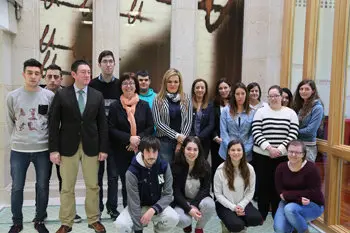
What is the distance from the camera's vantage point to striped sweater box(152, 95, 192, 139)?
3.25 meters

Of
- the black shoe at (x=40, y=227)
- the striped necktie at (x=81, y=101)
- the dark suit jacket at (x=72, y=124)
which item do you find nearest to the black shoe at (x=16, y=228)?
the black shoe at (x=40, y=227)

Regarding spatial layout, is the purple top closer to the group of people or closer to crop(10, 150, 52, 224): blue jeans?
the group of people

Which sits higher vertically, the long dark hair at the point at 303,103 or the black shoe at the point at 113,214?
the long dark hair at the point at 303,103

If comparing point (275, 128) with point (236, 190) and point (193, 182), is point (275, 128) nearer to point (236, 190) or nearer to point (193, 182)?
point (236, 190)

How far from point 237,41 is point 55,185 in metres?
2.89

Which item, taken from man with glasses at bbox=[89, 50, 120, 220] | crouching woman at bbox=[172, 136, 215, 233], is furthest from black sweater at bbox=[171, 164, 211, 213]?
man with glasses at bbox=[89, 50, 120, 220]

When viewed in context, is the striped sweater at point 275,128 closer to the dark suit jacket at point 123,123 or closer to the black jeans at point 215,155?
the black jeans at point 215,155

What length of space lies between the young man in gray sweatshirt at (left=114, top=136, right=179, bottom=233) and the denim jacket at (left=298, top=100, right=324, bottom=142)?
52.2 inches

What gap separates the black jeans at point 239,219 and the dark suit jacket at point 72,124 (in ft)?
3.96

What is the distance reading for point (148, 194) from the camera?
2.75 m

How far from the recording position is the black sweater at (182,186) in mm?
2879

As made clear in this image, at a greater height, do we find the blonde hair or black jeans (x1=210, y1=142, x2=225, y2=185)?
the blonde hair

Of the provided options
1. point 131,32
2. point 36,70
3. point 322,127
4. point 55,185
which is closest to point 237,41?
point 131,32

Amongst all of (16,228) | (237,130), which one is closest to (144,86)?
(237,130)
